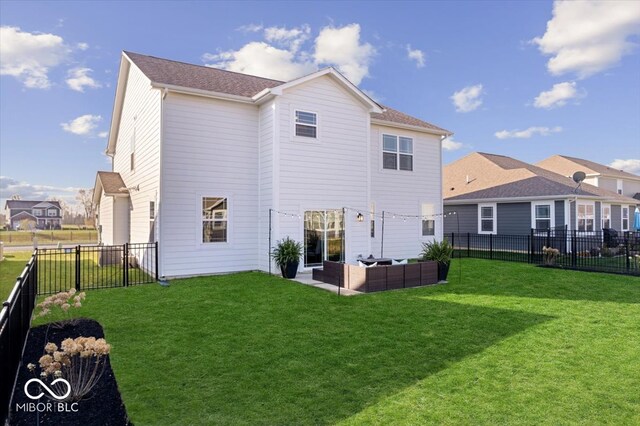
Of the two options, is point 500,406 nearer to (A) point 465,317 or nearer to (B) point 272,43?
(A) point 465,317

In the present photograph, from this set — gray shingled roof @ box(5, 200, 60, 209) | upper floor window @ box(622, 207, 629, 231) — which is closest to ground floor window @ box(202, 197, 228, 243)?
upper floor window @ box(622, 207, 629, 231)

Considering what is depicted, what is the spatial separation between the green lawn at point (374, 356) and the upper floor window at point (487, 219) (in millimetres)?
12278

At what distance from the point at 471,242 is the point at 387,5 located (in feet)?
45.0

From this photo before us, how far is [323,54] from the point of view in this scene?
18.9m

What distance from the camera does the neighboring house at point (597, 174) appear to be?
95.3 feet

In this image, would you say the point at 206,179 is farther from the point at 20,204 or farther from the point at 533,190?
the point at 20,204

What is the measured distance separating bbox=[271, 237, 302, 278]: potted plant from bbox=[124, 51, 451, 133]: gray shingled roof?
513cm

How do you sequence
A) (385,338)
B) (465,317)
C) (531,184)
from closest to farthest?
(385,338), (465,317), (531,184)

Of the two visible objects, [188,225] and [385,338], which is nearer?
[385,338]

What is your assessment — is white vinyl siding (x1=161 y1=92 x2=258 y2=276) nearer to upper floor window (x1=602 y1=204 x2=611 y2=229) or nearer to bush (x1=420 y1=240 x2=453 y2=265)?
bush (x1=420 y1=240 x2=453 y2=265)

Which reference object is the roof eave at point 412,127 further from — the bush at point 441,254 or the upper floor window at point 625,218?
the upper floor window at point 625,218

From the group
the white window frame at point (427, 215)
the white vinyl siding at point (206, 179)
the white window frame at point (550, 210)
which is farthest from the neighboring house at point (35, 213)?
the white window frame at point (550, 210)

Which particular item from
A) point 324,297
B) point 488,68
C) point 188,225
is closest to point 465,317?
point 324,297

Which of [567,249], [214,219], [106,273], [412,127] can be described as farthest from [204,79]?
[567,249]
